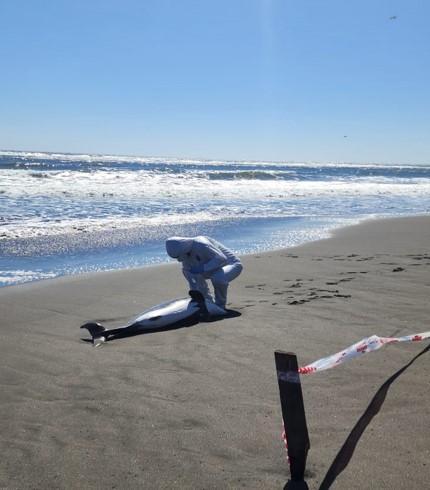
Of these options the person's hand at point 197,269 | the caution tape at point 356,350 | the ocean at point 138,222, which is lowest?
the ocean at point 138,222

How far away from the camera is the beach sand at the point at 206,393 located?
346 cm

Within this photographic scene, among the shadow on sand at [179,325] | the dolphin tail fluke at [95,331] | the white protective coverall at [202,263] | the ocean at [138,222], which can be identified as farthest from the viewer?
the ocean at [138,222]

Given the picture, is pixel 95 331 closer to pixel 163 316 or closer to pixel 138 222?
pixel 163 316

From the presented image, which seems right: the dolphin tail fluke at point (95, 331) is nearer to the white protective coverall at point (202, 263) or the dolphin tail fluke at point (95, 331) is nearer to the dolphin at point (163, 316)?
the dolphin at point (163, 316)

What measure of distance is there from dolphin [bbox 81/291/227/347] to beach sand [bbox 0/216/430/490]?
167mm

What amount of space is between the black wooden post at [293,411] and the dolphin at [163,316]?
10.4 ft

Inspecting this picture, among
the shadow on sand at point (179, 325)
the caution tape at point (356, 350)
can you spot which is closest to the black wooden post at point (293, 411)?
the caution tape at point (356, 350)

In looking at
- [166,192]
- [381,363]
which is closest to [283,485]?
[381,363]

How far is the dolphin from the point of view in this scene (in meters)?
6.20

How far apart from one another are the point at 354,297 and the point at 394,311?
34.9 inches

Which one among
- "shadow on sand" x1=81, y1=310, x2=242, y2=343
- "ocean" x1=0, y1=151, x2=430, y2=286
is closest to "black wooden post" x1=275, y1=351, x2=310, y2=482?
"shadow on sand" x1=81, y1=310, x2=242, y2=343

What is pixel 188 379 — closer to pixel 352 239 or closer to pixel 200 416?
pixel 200 416

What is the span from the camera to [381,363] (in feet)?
16.3

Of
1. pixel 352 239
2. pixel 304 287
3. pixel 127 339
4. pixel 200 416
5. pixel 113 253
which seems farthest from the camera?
pixel 352 239
